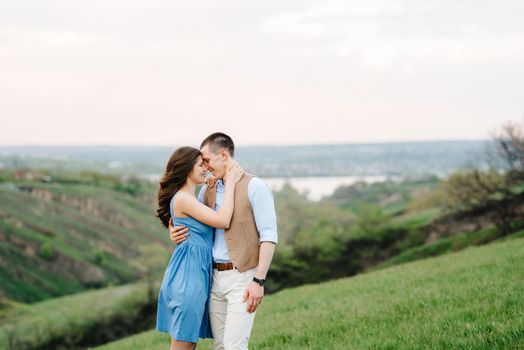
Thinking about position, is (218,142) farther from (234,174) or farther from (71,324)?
(71,324)

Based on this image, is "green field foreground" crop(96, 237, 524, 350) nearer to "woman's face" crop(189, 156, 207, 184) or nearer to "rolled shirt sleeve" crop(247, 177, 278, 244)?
"rolled shirt sleeve" crop(247, 177, 278, 244)

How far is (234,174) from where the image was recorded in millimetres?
6559

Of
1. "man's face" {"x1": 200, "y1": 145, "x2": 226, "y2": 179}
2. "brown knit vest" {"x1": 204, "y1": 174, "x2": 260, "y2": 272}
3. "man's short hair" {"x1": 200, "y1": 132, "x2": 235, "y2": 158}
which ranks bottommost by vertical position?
"brown knit vest" {"x1": 204, "y1": 174, "x2": 260, "y2": 272}

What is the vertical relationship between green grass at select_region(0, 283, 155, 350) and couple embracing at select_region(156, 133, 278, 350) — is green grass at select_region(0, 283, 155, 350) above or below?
below

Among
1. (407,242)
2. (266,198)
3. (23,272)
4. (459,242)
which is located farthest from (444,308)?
(23,272)

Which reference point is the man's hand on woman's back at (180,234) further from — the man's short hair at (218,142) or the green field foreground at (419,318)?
the green field foreground at (419,318)

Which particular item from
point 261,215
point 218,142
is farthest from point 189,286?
point 218,142

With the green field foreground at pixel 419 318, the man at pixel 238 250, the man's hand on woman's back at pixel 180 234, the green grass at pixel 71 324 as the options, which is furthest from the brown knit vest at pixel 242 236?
the green grass at pixel 71 324

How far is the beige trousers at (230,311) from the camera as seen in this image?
20.8ft

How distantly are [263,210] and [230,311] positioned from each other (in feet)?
3.47

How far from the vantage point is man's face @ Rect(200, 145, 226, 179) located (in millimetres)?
6625

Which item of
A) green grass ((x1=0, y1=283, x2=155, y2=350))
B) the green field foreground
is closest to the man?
the green field foreground

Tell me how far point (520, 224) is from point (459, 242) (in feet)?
23.3

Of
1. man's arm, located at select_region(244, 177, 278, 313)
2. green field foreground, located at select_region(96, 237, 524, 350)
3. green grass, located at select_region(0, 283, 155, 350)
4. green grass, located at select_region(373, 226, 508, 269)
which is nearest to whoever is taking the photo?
man's arm, located at select_region(244, 177, 278, 313)
